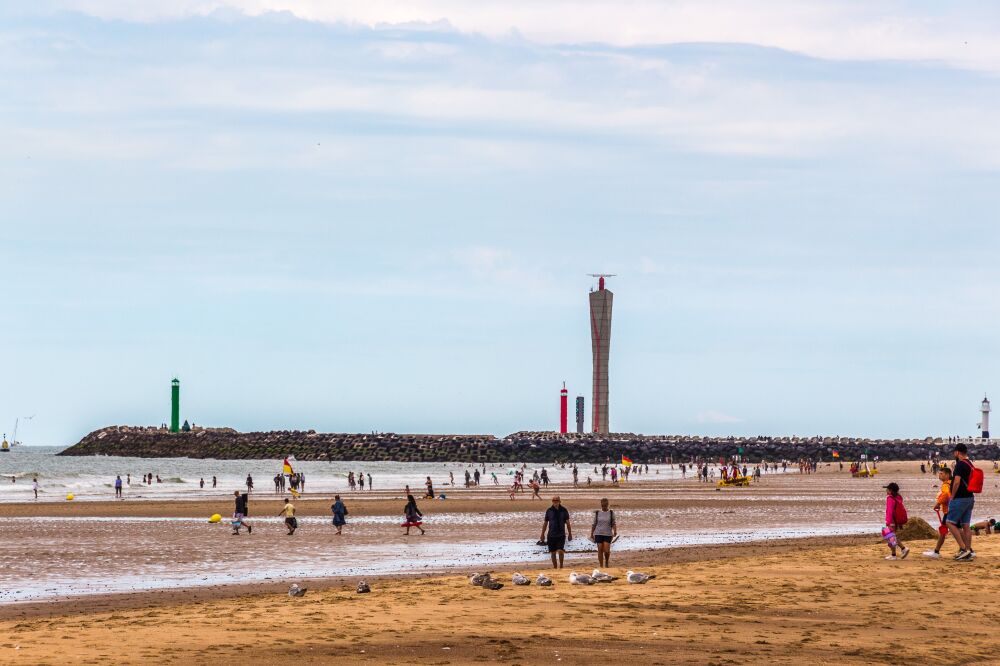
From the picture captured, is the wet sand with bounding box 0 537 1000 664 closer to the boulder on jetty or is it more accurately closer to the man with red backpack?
the man with red backpack

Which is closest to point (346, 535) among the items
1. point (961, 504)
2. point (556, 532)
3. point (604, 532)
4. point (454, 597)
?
point (556, 532)

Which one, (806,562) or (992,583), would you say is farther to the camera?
(806,562)

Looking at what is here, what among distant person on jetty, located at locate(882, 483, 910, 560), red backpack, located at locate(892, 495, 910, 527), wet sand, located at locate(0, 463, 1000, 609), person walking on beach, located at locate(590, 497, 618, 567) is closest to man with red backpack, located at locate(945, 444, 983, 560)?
distant person on jetty, located at locate(882, 483, 910, 560)

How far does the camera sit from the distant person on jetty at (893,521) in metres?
21.2

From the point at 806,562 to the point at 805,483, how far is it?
5794 cm

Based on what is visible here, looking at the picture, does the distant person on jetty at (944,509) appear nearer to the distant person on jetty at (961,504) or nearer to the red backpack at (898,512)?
the distant person on jetty at (961,504)

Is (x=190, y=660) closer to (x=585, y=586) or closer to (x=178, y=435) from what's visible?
(x=585, y=586)

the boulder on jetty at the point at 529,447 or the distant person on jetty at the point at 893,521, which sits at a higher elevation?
the distant person on jetty at the point at 893,521

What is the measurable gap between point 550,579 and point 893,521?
6804mm

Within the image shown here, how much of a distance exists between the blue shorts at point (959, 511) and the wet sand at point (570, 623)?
69 cm

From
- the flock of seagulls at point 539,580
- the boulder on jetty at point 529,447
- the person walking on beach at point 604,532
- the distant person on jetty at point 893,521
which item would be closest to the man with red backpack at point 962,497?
the distant person on jetty at point 893,521

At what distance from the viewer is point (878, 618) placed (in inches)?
613

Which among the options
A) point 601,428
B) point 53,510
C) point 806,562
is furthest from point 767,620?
point 601,428

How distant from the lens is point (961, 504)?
19.8m
